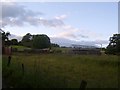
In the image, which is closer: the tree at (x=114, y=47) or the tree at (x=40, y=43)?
the tree at (x=114, y=47)

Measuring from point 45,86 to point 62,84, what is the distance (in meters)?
0.72

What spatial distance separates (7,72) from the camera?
65.1 feet

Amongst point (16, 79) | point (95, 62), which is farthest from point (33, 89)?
point (95, 62)

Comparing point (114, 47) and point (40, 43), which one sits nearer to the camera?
point (114, 47)

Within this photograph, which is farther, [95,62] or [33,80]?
[95,62]

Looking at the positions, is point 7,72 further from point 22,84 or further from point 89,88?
point 89,88

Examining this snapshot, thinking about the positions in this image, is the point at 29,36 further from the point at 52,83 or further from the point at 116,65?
the point at 52,83

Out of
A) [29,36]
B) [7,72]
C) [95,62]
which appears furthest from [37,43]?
[7,72]

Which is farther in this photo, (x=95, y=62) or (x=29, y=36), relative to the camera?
(x=29, y=36)

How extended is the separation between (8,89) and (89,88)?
339 centimetres

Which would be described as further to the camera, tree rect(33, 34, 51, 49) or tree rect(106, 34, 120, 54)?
tree rect(33, 34, 51, 49)

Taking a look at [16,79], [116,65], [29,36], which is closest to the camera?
[16,79]

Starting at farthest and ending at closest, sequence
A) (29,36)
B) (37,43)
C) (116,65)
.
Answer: (29,36) < (37,43) < (116,65)

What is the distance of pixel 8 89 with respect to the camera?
1395cm
